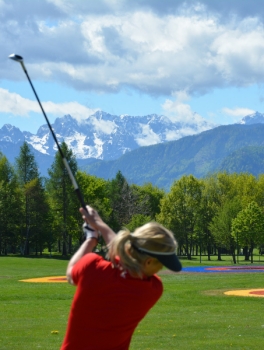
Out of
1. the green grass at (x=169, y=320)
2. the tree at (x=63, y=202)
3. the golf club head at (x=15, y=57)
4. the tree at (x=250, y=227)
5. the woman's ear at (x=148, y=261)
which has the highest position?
the tree at (x=63, y=202)

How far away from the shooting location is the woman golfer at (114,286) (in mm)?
4406

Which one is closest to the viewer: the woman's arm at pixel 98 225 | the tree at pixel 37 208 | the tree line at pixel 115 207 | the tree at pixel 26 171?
the woman's arm at pixel 98 225

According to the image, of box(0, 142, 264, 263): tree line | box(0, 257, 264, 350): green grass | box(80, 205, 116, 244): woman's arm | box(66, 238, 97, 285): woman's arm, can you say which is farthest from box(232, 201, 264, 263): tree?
box(66, 238, 97, 285): woman's arm

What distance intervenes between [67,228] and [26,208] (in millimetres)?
6199

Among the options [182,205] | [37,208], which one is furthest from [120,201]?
[37,208]

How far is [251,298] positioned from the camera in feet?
92.4

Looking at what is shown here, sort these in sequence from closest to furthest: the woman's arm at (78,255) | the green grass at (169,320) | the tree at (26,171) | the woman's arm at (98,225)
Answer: the woman's arm at (78,255) < the woman's arm at (98,225) < the green grass at (169,320) < the tree at (26,171)

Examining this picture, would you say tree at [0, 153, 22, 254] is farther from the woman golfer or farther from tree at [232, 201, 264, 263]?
the woman golfer

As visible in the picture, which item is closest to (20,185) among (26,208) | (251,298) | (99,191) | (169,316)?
(26,208)

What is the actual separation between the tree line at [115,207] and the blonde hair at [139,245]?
70.7 m

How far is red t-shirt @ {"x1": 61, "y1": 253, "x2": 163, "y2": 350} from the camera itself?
449 cm

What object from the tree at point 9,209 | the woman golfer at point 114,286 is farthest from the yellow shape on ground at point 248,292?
the tree at point 9,209

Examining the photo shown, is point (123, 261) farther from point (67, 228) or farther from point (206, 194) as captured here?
point (206, 194)

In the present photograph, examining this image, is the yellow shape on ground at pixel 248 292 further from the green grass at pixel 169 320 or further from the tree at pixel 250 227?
the tree at pixel 250 227
